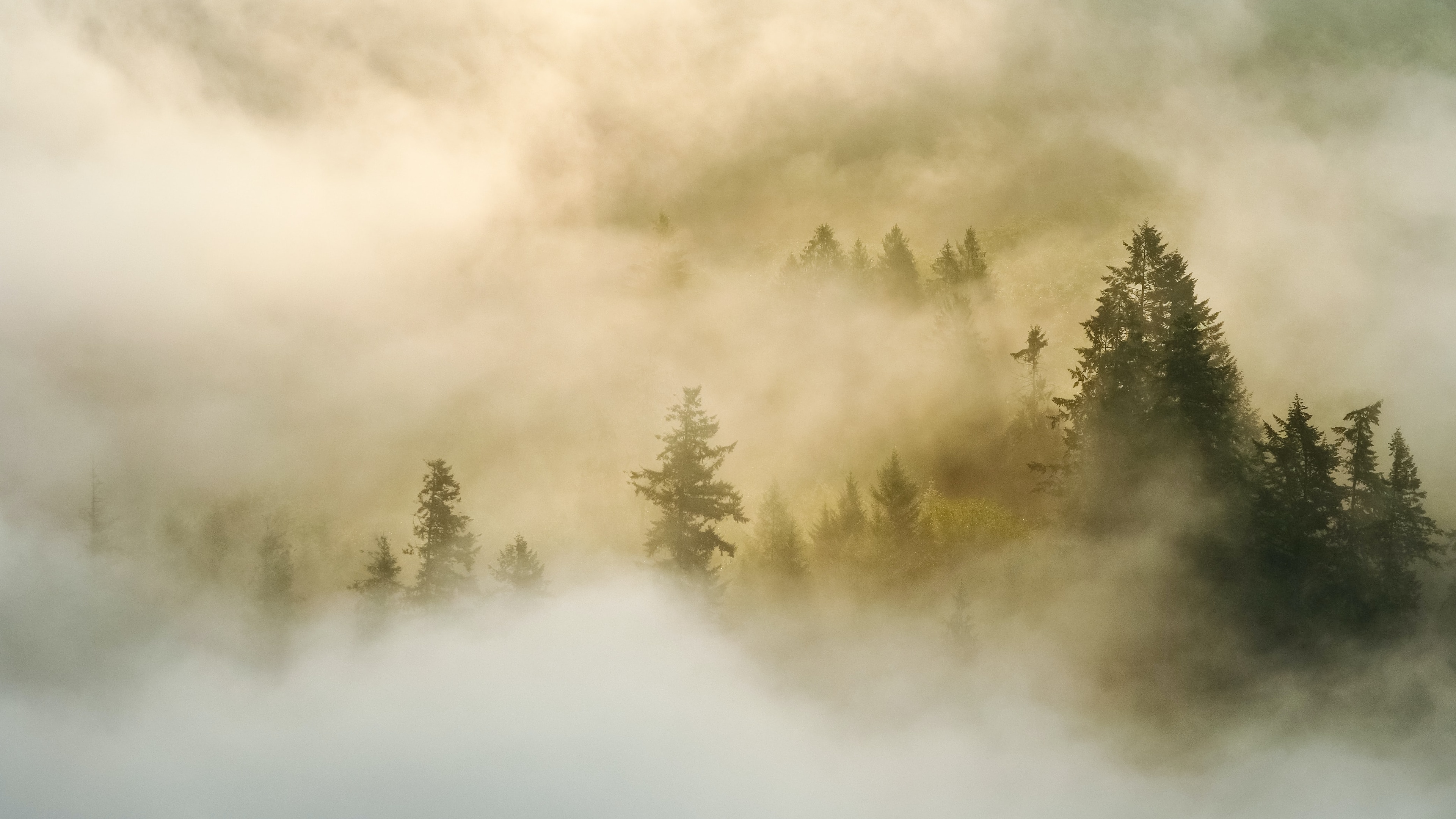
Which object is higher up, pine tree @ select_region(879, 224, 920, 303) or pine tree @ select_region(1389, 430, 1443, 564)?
pine tree @ select_region(879, 224, 920, 303)

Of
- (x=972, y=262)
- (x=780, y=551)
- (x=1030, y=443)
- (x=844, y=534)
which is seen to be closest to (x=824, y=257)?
(x=972, y=262)

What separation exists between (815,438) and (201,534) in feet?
282

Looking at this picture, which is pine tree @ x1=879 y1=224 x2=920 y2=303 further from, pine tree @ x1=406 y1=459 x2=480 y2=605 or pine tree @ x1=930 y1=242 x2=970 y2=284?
pine tree @ x1=406 y1=459 x2=480 y2=605

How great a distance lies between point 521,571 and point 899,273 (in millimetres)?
54688

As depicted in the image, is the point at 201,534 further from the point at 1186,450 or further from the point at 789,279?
the point at 1186,450

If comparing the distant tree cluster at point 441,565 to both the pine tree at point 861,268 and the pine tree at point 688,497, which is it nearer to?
→ the pine tree at point 688,497

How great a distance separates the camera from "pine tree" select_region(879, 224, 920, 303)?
112 metres

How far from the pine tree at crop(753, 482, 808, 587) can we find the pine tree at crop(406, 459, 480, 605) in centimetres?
1963

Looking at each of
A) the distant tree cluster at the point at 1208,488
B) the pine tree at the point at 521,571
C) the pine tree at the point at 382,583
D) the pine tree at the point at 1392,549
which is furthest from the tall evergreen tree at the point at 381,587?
the pine tree at the point at 1392,549

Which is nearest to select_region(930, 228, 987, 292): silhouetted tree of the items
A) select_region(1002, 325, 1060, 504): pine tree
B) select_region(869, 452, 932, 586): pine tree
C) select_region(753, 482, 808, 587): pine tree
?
select_region(1002, 325, 1060, 504): pine tree

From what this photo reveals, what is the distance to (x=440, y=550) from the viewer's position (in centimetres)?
7194

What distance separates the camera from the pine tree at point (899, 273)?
4424 inches

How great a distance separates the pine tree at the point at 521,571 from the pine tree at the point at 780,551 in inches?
628

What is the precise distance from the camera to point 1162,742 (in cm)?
5359
